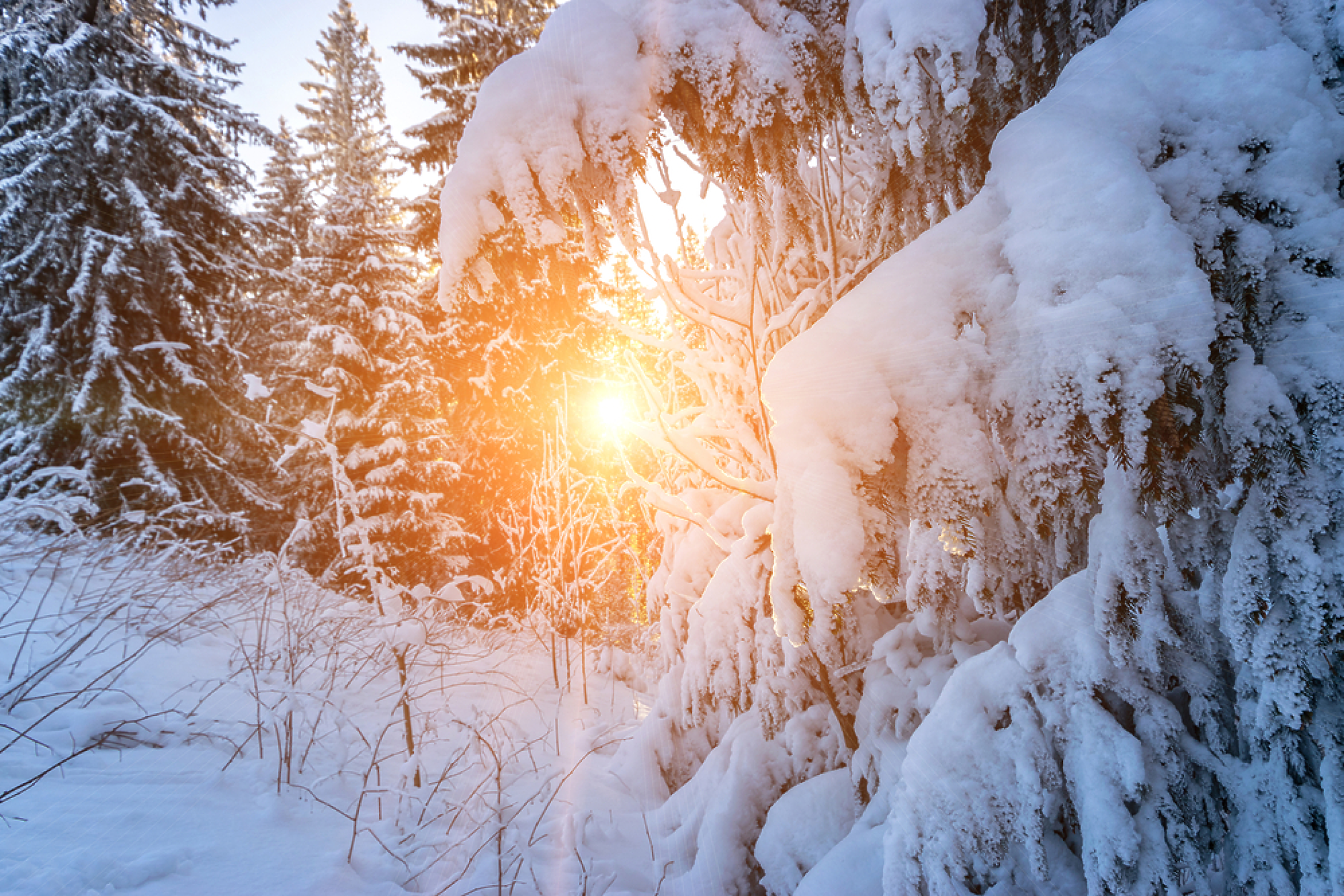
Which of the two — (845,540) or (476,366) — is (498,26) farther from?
(845,540)

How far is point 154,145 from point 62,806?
37.6 feet

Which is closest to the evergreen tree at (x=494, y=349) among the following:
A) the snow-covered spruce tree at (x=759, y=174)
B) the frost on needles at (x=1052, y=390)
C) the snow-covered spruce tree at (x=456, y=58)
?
the snow-covered spruce tree at (x=456, y=58)

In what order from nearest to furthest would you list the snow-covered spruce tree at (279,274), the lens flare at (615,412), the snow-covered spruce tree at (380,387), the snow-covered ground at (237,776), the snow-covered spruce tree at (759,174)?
the snow-covered spruce tree at (759,174) → the snow-covered ground at (237,776) → the lens flare at (615,412) → the snow-covered spruce tree at (380,387) → the snow-covered spruce tree at (279,274)

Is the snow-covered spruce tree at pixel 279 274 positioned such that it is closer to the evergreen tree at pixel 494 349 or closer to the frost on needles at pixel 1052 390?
the evergreen tree at pixel 494 349

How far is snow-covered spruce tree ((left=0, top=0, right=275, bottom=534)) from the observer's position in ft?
25.8

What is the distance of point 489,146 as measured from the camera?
193cm

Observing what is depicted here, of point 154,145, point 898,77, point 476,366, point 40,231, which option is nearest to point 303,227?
point 154,145

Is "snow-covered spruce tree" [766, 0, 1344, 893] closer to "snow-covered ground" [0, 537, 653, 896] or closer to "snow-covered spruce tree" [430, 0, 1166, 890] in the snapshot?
"snow-covered spruce tree" [430, 0, 1166, 890]

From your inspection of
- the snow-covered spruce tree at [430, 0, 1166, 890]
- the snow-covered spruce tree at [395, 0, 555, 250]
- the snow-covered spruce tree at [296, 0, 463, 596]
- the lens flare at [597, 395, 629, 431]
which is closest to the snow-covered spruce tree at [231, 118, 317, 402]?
the snow-covered spruce tree at [296, 0, 463, 596]

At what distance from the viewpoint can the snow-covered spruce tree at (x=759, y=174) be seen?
1524 millimetres

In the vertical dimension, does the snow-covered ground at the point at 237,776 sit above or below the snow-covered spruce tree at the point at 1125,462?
below

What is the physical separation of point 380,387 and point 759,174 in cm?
974

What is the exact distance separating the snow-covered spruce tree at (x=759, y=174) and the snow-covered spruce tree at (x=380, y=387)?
26.8 feet

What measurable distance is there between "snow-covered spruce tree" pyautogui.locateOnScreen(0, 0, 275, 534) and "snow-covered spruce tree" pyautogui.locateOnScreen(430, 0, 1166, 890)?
28.7 ft
